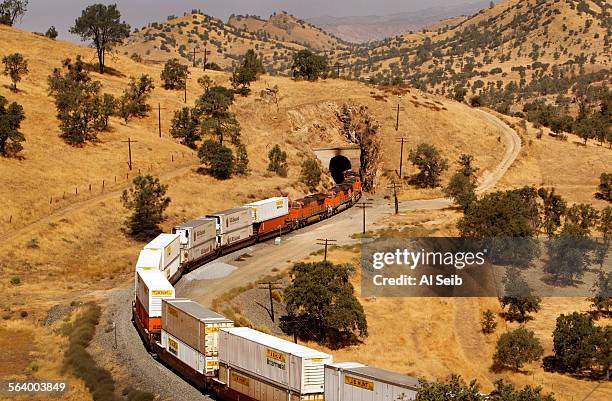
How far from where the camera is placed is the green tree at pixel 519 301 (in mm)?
68688

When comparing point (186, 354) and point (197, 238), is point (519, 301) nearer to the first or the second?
point (197, 238)

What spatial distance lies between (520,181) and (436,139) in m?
17.4

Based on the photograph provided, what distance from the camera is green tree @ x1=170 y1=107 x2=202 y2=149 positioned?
115 metres

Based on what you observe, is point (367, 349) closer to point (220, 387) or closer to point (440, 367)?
point (440, 367)

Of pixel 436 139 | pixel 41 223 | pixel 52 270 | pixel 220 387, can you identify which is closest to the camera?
pixel 220 387

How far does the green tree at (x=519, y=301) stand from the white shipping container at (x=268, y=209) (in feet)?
86.8

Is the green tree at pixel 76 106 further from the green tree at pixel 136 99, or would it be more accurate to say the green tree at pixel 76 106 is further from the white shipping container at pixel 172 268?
the white shipping container at pixel 172 268

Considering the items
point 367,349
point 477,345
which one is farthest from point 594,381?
point 367,349

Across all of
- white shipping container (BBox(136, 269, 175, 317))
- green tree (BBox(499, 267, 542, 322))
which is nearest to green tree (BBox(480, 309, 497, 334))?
green tree (BBox(499, 267, 542, 322))

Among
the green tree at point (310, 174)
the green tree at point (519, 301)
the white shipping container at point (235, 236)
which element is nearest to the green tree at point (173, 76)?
the green tree at point (310, 174)

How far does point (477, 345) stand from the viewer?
209ft

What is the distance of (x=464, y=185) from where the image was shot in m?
104

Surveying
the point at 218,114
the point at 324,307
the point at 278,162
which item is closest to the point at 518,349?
the point at 324,307

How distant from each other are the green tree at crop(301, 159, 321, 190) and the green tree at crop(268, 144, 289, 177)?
3308 mm
